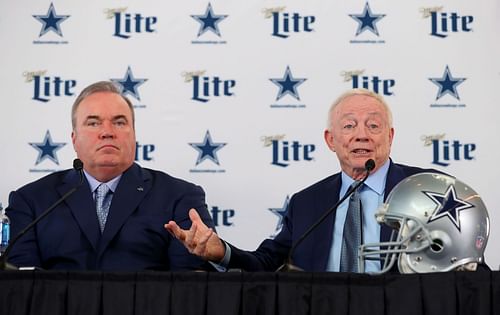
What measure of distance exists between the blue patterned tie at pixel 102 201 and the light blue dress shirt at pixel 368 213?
0.88 metres

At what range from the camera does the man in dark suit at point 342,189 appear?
355cm

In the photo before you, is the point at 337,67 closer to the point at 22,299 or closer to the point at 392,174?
the point at 392,174

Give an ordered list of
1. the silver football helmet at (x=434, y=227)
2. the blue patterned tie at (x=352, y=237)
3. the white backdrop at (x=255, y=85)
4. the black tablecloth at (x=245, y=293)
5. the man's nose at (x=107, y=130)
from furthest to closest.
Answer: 1. the white backdrop at (x=255, y=85)
2. the man's nose at (x=107, y=130)
3. the blue patterned tie at (x=352, y=237)
4. the silver football helmet at (x=434, y=227)
5. the black tablecloth at (x=245, y=293)

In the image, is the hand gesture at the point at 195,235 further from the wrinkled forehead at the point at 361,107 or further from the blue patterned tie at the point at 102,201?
the wrinkled forehead at the point at 361,107

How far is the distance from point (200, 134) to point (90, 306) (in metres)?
1.67

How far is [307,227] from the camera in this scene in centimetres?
369

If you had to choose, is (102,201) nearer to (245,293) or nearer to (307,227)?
(307,227)

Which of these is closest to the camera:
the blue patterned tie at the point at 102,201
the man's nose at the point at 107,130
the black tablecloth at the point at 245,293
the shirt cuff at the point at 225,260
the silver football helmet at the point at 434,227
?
the black tablecloth at the point at 245,293

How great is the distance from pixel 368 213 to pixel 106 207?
1010mm

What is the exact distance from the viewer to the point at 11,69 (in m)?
4.30

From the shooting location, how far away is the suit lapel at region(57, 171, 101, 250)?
3533 millimetres

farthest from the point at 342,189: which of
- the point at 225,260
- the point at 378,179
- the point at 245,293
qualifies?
the point at 245,293

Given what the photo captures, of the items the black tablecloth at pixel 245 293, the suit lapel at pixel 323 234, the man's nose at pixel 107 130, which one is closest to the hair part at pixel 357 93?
the suit lapel at pixel 323 234

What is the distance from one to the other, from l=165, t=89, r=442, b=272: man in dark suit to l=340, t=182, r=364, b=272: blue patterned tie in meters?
0.02
